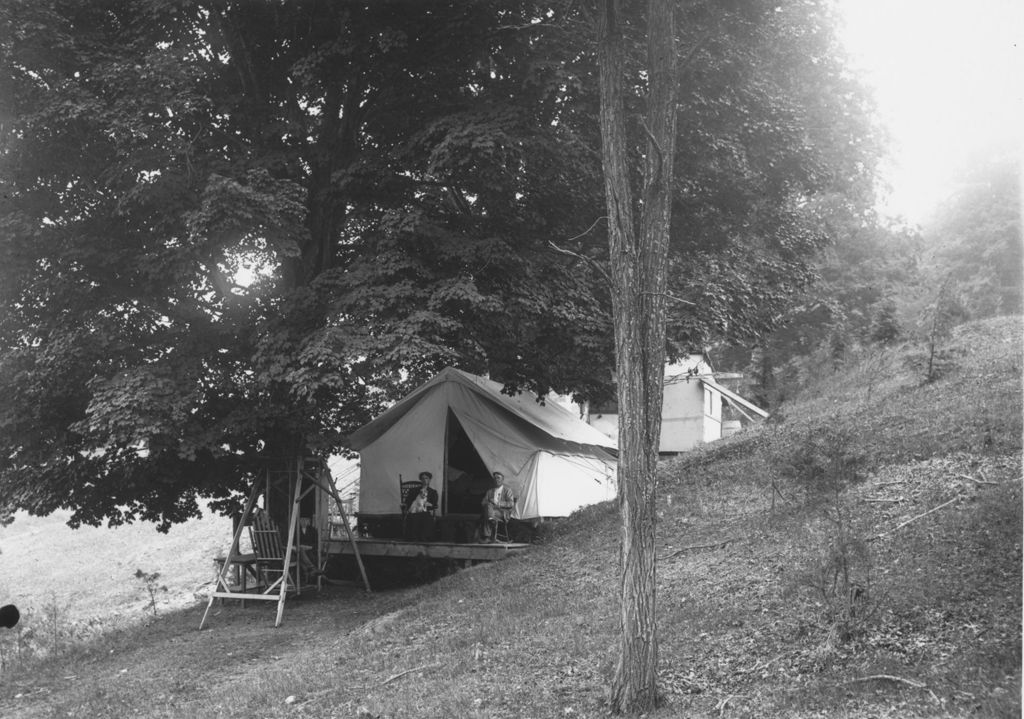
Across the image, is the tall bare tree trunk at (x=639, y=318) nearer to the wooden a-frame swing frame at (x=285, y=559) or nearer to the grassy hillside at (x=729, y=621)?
the grassy hillside at (x=729, y=621)

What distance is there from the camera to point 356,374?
13211 mm

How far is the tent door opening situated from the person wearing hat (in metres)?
0.66

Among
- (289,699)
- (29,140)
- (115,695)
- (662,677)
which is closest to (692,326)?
(662,677)

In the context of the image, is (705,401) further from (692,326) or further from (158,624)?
(158,624)

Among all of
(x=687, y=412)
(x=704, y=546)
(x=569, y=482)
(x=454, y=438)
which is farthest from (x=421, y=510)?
(x=687, y=412)

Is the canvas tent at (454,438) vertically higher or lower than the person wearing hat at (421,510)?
higher

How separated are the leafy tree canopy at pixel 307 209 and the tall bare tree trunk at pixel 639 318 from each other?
4275 mm

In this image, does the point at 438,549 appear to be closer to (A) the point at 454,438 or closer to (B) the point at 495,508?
(B) the point at 495,508

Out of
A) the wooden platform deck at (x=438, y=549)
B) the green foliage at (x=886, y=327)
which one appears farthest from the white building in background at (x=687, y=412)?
the wooden platform deck at (x=438, y=549)

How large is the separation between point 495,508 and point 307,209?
257 inches

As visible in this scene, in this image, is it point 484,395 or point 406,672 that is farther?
point 484,395

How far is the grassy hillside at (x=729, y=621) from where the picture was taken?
21.6ft

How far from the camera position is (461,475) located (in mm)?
19328

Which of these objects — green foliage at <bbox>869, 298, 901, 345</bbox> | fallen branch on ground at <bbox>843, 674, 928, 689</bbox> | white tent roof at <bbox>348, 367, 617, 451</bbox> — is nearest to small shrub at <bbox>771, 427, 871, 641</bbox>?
fallen branch on ground at <bbox>843, 674, 928, 689</bbox>
